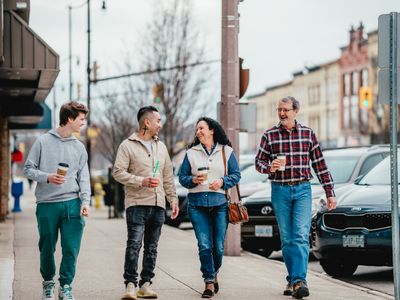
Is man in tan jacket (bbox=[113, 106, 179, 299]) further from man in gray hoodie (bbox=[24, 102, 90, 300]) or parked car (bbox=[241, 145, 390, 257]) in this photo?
parked car (bbox=[241, 145, 390, 257])

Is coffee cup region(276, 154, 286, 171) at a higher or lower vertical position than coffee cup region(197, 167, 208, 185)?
higher

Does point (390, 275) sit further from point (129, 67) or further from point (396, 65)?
point (129, 67)

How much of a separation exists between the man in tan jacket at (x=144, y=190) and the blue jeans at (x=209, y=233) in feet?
1.54

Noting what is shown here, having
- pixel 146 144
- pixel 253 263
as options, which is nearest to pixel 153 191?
pixel 146 144

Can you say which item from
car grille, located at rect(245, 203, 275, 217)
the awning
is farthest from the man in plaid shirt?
the awning

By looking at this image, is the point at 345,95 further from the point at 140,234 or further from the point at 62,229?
the point at 62,229

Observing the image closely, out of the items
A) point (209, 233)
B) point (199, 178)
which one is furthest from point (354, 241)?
point (199, 178)

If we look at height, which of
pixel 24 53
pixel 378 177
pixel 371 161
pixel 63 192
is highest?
pixel 24 53

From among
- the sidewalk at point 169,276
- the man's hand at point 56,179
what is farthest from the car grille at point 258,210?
the man's hand at point 56,179

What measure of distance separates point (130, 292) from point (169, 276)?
96.2 inches

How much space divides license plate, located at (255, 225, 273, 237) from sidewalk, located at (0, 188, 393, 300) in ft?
1.35

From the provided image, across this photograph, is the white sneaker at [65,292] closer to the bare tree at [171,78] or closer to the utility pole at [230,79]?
the utility pole at [230,79]

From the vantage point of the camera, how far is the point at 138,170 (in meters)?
10.2

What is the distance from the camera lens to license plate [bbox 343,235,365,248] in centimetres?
1256
